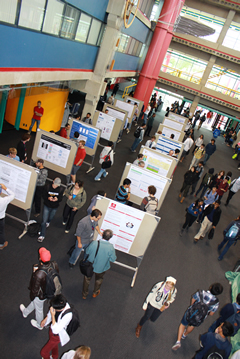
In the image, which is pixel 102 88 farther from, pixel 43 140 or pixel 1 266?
pixel 1 266

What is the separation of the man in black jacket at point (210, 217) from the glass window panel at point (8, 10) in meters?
7.28

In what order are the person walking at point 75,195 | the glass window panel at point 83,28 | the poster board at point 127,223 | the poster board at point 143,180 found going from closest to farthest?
the poster board at point 127,223, the person walking at point 75,195, the poster board at point 143,180, the glass window panel at point 83,28

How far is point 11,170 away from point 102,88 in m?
9.37

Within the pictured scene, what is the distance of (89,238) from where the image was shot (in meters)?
5.49

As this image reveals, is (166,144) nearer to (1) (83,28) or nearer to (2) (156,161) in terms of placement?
(2) (156,161)

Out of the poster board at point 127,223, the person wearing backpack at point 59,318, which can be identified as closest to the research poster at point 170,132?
the poster board at point 127,223

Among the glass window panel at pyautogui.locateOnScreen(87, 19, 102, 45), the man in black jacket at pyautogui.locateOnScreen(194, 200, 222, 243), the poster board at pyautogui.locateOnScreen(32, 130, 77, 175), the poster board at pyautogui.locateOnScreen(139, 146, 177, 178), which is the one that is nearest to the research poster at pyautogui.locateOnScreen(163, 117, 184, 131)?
the glass window panel at pyautogui.locateOnScreen(87, 19, 102, 45)

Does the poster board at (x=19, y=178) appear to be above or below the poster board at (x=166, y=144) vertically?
below

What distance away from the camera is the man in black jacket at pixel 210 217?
8.05 m

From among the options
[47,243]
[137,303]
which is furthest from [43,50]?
[137,303]

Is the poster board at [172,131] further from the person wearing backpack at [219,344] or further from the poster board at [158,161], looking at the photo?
the person wearing backpack at [219,344]

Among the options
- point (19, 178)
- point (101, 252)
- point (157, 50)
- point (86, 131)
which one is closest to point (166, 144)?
point (86, 131)

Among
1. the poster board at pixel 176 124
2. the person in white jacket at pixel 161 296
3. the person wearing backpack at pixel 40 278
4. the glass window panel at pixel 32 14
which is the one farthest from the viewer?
the poster board at pixel 176 124

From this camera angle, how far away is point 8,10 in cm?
609
